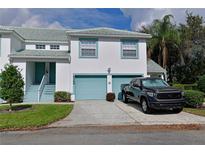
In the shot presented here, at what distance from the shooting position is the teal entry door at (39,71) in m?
21.6

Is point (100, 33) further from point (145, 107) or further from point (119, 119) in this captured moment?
point (119, 119)

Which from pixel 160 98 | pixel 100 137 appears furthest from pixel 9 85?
pixel 160 98

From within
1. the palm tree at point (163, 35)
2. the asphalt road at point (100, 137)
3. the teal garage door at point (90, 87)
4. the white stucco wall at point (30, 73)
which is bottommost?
the asphalt road at point (100, 137)

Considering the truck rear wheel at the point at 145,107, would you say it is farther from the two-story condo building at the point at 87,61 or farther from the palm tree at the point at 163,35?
the palm tree at the point at 163,35

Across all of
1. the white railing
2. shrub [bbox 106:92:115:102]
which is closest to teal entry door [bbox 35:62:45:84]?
the white railing

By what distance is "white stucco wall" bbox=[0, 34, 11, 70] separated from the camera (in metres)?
18.1

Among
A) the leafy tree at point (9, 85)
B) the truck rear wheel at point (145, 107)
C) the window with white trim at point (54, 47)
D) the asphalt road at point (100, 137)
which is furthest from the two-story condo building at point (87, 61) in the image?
the asphalt road at point (100, 137)

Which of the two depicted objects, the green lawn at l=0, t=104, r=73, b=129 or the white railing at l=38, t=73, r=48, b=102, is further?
the white railing at l=38, t=73, r=48, b=102

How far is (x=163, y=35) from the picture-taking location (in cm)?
2845

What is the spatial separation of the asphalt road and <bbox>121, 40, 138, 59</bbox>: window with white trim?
37.2 feet

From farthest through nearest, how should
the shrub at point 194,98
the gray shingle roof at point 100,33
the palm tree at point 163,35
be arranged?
1. the palm tree at point 163,35
2. the gray shingle roof at point 100,33
3. the shrub at point 194,98

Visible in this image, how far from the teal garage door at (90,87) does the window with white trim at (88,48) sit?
1.79m

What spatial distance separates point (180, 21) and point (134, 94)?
2242 cm

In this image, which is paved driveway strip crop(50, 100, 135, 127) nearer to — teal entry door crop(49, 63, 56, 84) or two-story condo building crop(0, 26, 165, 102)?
two-story condo building crop(0, 26, 165, 102)
